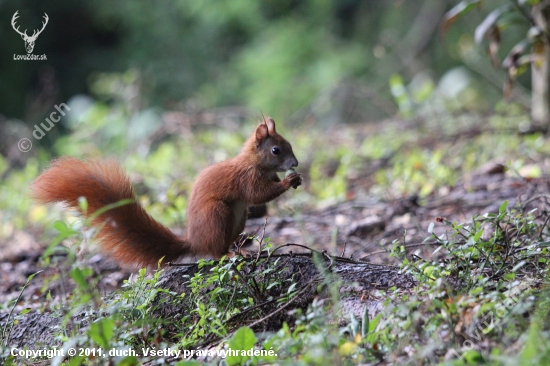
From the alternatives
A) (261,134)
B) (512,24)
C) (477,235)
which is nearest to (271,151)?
(261,134)

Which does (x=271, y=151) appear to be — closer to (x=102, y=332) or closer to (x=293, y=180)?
(x=293, y=180)

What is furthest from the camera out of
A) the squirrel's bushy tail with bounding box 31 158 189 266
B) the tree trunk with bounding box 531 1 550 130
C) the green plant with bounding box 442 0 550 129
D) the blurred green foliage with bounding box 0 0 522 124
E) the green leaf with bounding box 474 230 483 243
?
the blurred green foliage with bounding box 0 0 522 124

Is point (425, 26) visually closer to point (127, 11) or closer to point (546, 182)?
point (127, 11)

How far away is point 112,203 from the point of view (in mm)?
1913

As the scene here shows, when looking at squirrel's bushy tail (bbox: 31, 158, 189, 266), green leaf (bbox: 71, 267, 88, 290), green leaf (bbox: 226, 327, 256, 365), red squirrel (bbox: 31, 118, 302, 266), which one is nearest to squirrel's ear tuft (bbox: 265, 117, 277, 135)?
red squirrel (bbox: 31, 118, 302, 266)

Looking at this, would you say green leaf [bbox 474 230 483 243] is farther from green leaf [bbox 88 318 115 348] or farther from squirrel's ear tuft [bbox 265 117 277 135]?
squirrel's ear tuft [bbox 265 117 277 135]

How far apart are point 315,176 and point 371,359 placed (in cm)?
274

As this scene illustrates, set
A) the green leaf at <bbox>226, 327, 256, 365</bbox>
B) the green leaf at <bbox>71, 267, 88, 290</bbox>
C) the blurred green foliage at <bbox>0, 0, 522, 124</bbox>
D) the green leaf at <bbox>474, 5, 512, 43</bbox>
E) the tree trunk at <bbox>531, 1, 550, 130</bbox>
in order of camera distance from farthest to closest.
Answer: the blurred green foliage at <bbox>0, 0, 522, 124</bbox> < the tree trunk at <bbox>531, 1, 550, 130</bbox> < the green leaf at <bbox>474, 5, 512, 43</bbox> < the green leaf at <bbox>226, 327, 256, 365</bbox> < the green leaf at <bbox>71, 267, 88, 290</bbox>

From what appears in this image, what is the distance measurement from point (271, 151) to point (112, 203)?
0.77 meters

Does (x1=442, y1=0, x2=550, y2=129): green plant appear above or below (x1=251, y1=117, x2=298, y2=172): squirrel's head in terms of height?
above

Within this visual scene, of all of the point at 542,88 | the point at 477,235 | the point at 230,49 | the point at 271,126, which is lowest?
the point at 477,235

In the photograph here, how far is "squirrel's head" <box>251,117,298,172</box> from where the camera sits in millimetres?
2480

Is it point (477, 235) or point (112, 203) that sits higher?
point (112, 203)

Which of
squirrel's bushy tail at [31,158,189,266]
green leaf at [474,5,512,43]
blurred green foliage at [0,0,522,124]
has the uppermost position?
blurred green foliage at [0,0,522,124]
